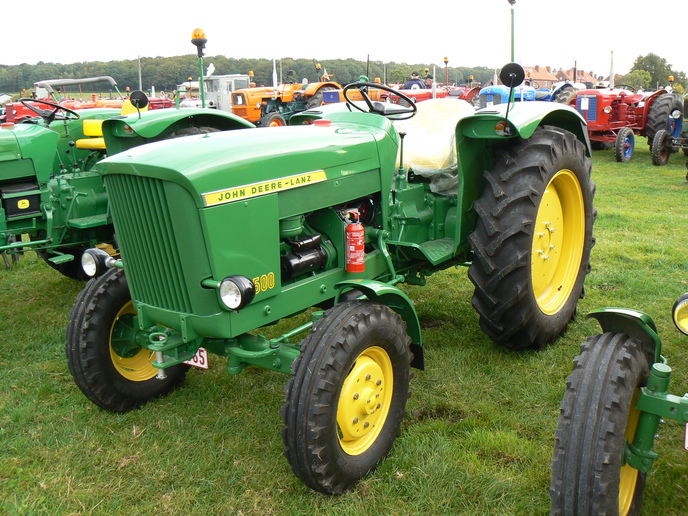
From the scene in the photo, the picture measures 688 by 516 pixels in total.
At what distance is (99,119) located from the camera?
5.84m

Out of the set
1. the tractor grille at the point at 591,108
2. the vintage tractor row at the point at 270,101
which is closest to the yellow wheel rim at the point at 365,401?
the tractor grille at the point at 591,108

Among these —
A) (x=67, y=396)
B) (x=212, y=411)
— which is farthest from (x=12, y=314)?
(x=212, y=411)

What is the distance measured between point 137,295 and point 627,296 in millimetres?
3464

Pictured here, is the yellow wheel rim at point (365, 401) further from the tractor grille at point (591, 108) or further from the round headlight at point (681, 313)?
the tractor grille at point (591, 108)

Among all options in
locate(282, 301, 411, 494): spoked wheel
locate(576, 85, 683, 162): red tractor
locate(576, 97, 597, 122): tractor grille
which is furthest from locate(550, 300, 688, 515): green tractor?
locate(576, 97, 597, 122): tractor grille

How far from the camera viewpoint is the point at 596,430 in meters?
1.82

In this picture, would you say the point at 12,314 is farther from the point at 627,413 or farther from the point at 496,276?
the point at 627,413

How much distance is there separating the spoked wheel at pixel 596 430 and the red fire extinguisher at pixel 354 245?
1236 mm

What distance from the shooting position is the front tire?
10.7 ft

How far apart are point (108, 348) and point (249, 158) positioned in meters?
1.28

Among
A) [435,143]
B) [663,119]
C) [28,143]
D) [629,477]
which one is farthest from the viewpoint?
[663,119]

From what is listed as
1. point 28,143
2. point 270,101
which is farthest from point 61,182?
point 270,101

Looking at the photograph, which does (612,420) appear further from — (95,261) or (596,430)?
(95,261)

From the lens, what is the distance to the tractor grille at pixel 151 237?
237 centimetres
